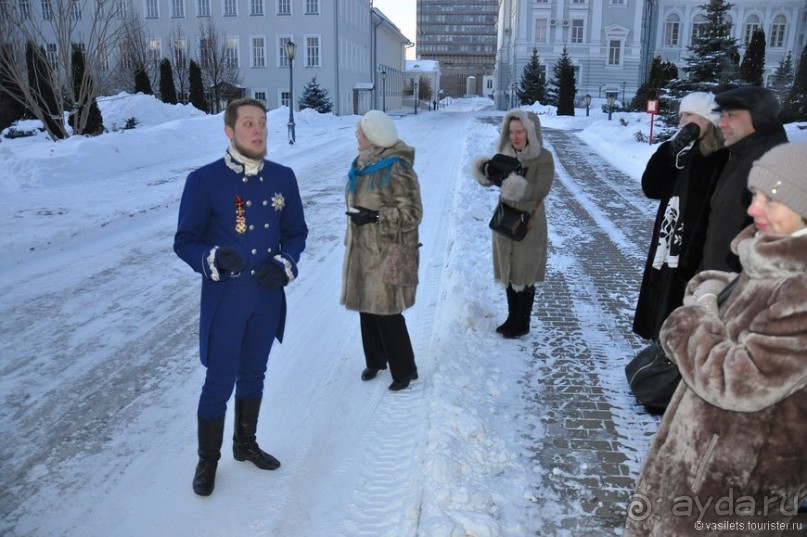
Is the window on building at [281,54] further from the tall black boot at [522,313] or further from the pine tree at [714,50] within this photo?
the tall black boot at [522,313]

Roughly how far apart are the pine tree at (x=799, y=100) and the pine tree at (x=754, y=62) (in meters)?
1.35

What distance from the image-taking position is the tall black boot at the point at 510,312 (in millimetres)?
5239

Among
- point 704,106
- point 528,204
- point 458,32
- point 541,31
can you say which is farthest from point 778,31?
point 458,32

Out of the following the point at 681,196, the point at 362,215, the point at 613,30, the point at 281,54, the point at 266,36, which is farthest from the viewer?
the point at 613,30

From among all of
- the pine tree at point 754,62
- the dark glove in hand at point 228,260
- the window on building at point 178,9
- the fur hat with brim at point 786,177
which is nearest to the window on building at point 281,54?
the window on building at point 178,9

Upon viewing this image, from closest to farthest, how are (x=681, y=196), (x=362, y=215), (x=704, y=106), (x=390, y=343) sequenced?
(x=704, y=106) → (x=681, y=196) → (x=362, y=215) → (x=390, y=343)

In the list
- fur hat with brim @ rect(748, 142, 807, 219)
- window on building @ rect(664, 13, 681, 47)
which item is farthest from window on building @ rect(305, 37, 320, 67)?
fur hat with brim @ rect(748, 142, 807, 219)

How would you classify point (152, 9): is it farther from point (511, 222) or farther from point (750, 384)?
point (750, 384)

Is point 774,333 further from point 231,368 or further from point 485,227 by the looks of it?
point 485,227

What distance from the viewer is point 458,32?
5285 inches

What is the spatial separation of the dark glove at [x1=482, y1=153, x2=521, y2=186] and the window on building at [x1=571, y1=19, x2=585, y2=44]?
54.5 meters

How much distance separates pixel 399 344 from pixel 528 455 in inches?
46.8

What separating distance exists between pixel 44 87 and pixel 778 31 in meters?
60.8

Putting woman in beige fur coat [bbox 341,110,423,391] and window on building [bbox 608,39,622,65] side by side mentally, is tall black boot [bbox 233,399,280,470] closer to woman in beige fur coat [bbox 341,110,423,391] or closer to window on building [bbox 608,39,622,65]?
woman in beige fur coat [bbox 341,110,423,391]
